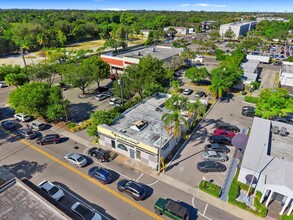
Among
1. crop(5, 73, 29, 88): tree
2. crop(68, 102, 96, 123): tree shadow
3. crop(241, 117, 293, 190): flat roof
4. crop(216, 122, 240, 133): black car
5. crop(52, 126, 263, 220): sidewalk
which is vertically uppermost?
crop(5, 73, 29, 88): tree

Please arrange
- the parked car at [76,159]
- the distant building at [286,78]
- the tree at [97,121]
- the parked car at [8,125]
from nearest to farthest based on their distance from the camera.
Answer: the parked car at [76,159] < the tree at [97,121] < the parked car at [8,125] < the distant building at [286,78]

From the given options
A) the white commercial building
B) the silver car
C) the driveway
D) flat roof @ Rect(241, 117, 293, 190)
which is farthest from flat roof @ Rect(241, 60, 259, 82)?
the silver car

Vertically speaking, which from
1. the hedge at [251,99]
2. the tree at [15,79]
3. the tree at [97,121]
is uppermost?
the tree at [15,79]

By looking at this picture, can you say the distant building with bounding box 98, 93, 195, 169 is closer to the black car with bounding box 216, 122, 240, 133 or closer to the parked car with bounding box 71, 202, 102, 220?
the black car with bounding box 216, 122, 240, 133

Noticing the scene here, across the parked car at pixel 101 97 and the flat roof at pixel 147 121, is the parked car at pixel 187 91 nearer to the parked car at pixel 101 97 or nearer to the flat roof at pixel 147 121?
Result: the flat roof at pixel 147 121

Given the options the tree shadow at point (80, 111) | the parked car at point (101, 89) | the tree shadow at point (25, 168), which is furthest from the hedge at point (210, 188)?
the parked car at point (101, 89)

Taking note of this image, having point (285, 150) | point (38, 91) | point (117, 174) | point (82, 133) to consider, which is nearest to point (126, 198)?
point (117, 174)
